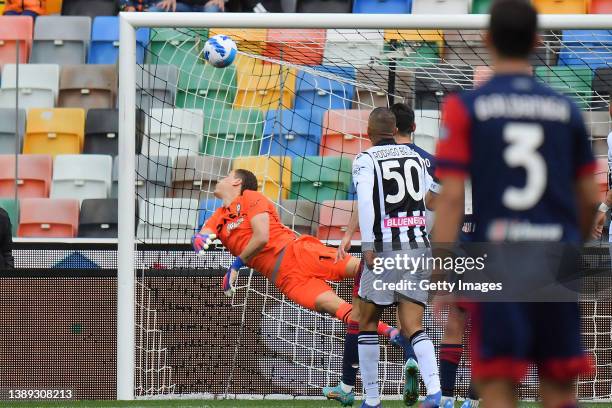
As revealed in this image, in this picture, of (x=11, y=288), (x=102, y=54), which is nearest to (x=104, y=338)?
(x=11, y=288)

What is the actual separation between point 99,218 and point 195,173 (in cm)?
103

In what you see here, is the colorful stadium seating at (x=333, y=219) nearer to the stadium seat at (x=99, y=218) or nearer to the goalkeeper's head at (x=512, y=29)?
the stadium seat at (x=99, y=218)

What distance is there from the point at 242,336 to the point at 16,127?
165 inches

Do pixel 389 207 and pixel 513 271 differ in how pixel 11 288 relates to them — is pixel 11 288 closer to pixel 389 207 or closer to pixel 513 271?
pixel 389 207

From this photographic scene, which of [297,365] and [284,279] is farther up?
[284,279]

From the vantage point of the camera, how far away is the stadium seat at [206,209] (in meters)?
10.7

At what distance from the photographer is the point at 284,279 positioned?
888 cm

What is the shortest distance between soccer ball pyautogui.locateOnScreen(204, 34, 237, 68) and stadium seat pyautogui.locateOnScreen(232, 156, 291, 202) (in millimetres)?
2145

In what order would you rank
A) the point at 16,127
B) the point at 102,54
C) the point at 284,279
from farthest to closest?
the point at 102,54 < the point at 16,127 < the point at 284,279

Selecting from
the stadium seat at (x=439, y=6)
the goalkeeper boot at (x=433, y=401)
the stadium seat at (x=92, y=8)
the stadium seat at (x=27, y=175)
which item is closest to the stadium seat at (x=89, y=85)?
the stadium seat at (x=27, y=175)

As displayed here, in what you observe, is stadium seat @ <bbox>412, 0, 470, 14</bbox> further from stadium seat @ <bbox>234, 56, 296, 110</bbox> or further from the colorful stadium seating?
the colorful stadium seating

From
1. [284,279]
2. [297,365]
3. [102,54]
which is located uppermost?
[102,54]

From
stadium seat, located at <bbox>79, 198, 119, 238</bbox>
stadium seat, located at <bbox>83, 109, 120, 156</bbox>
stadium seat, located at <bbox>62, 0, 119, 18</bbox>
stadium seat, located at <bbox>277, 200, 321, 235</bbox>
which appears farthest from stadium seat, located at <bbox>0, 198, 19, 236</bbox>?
stadium seat, located at <bbox>62, 0, 119, 18</bbox>

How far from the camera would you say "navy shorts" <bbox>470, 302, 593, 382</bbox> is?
3.81 m
